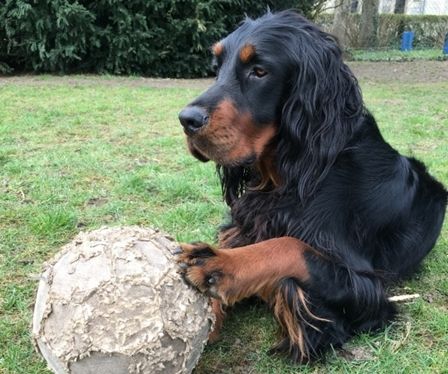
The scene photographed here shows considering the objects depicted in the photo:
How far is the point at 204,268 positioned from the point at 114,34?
35.5 feet

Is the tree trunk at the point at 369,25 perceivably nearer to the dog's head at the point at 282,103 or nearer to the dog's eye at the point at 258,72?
the dog's head at the point at 282,103

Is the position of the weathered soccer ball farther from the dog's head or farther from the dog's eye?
the dog's eye

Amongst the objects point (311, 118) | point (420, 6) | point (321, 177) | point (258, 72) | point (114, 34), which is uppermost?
point (258, 72)

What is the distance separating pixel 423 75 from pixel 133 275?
1302cm

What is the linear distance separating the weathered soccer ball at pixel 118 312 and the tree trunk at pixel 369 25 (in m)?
21.5

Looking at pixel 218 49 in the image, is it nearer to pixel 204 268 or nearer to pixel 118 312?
pixel 204 268

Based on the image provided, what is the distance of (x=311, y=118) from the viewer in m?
2.42

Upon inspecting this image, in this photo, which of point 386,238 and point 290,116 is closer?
point 290,116

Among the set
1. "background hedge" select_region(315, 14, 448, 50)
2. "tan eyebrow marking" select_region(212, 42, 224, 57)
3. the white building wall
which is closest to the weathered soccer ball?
"tan eyebrow marking" select_region(212, 42, 224, 57)

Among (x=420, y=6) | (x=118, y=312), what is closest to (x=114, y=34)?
(x=118, y=312)

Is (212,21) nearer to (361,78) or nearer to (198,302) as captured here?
(361,78)

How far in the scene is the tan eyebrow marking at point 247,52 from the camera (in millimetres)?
2418

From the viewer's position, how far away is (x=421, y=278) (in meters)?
3.08

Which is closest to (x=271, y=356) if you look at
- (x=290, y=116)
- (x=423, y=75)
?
(x=290, y=116)
